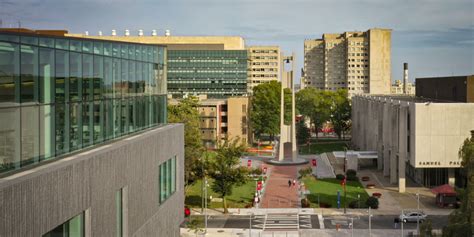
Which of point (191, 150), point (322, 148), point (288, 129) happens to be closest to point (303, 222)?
point (191, 150)

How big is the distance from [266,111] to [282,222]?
71.6 metres

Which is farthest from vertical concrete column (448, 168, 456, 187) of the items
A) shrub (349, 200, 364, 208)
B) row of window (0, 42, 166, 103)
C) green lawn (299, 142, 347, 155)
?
row of window (0, 42, 166, 103)

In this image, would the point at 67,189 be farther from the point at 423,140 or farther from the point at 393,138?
the point at 393,138

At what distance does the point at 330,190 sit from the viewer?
71.5m

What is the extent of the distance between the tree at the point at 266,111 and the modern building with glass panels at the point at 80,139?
92.6m

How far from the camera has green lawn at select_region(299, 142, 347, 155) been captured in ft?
380

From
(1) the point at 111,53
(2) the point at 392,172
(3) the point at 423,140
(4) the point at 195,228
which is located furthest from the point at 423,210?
(1) the point at 111,53

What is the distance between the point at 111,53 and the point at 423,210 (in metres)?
41.8

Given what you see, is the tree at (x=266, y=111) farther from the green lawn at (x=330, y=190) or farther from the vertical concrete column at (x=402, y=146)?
the vertical concrete column at (x=402, y=146)

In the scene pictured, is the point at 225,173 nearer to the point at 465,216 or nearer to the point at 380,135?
the point at 465,216

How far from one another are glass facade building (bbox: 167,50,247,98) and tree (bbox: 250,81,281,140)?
17416 mm

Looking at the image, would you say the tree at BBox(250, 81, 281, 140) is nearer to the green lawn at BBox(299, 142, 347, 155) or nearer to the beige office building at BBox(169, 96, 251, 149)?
the beige office building at BBox(169, 96, 251, 149)

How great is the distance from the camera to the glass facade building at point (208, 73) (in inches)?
5768

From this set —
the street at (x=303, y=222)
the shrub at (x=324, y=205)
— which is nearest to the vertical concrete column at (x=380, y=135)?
the shrub at (x=324, y=205)
